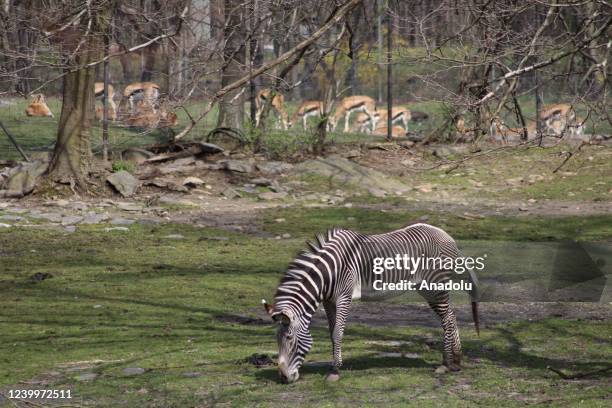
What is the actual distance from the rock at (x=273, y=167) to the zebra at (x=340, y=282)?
11331mm

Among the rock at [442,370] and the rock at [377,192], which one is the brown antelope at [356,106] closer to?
the rock at [377,192]

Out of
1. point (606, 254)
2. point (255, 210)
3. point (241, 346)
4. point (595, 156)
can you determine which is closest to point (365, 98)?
point (595, 156)

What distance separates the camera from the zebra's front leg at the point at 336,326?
8102 millimetres

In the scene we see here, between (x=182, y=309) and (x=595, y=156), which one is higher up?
(x=595, y=156)

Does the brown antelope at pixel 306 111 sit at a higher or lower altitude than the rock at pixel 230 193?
higher

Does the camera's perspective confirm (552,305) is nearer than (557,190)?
Yes

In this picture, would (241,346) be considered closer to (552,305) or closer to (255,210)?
(552,305)

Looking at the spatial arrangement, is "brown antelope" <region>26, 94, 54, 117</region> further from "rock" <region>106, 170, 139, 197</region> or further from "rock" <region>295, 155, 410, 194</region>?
"rock" <region>295, 155, 410, 194</region>

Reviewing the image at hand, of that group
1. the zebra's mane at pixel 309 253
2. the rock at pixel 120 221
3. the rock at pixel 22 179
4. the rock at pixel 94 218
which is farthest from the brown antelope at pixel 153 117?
the rock at pixel 22 179

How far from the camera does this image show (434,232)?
918 cm

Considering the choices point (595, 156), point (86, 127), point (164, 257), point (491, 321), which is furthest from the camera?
point (595, 156)

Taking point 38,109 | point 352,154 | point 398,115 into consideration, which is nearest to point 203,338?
point 352,154

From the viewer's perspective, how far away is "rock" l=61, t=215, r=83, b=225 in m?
16.6

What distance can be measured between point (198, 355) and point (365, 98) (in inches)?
936
